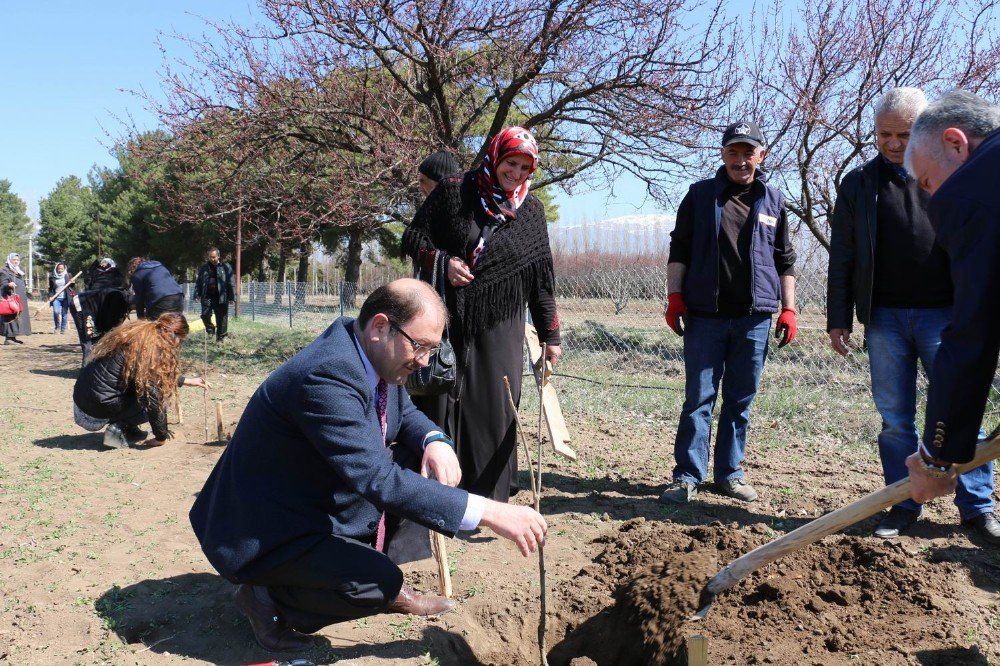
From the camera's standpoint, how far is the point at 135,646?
8.95 feet

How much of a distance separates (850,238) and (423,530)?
8.39 feet

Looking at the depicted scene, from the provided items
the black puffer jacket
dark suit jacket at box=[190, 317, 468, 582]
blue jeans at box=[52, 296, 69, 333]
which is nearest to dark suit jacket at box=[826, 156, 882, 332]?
dark suit jacket at box=[190, 317, 468, 582]

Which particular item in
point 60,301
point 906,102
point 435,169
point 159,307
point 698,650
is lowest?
point 698,650

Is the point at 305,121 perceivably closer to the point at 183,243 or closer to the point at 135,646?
the point at 135,646

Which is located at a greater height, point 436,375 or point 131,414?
point 436,375

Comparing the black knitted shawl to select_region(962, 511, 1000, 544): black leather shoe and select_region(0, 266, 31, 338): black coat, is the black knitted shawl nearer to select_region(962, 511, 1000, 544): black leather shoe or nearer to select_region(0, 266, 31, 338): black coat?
select_region(962, 511, 1000, 544): black leather shoe

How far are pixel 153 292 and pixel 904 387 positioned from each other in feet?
23.6

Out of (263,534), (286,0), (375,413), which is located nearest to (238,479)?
(263,534)

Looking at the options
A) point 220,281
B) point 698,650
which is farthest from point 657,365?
point 220,281

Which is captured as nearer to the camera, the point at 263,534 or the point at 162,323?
the point at 263,534

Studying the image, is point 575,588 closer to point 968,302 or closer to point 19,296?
point 968,302

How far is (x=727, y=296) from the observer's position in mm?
4203

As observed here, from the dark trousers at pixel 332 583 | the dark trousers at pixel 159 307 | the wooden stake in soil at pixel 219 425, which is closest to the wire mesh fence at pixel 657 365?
the wooden stake in soil at pixel 219 425

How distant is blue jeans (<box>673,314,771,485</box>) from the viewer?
4227 millimetres
